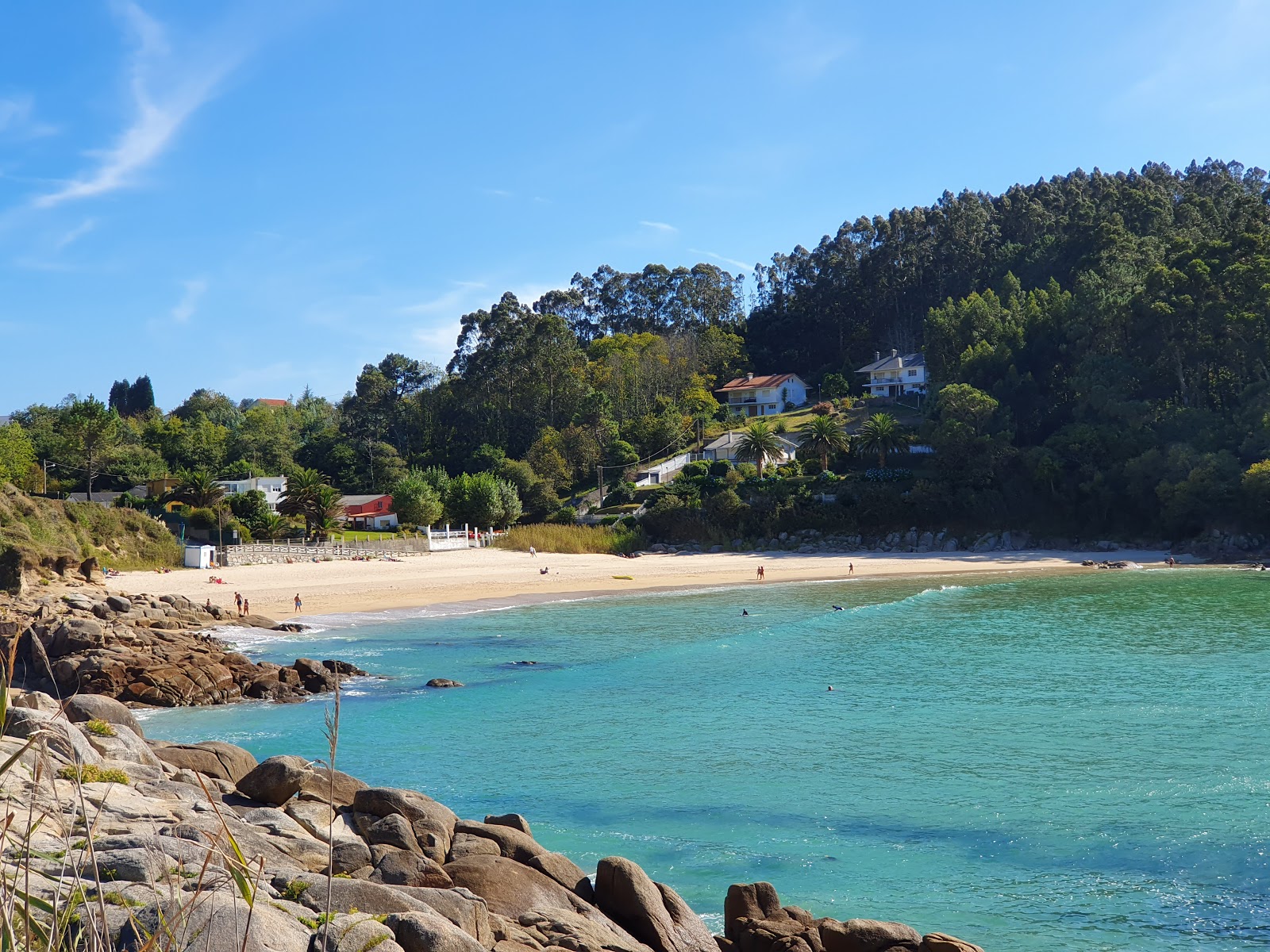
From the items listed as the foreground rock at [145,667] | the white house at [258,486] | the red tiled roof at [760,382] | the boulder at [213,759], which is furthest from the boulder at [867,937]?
the red tiled roof at [760,382]

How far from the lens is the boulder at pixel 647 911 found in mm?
9430

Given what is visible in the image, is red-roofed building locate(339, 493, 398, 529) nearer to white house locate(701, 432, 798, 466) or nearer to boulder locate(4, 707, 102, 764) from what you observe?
white house locate(701, 432, 798, 466)

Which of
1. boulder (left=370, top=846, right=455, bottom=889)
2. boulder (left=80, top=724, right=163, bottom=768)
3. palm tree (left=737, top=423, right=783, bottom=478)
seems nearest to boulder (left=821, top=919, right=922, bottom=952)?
boulder (left=370, top=846, right=455, bottom=889)

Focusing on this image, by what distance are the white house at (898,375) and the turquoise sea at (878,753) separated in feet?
180

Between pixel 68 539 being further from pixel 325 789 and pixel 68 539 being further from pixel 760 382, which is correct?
pixel 760 382

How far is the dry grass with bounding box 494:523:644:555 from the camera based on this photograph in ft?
202

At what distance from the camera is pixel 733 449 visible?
2968 inches

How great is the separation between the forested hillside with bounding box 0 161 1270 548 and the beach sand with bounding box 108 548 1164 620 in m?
4.51

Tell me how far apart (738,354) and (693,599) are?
60834 millimetres

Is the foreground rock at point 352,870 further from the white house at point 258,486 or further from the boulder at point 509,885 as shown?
the white house at point 258,486

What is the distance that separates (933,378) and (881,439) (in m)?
12.1

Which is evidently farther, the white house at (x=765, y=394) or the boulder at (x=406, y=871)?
the white house at (x=765, y=394)

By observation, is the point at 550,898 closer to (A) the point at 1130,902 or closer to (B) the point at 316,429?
(A) the point at 1130,902

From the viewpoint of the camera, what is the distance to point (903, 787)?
→ 15.6 m
